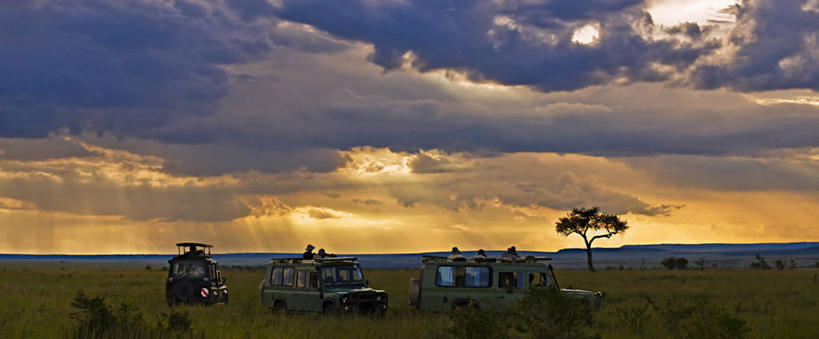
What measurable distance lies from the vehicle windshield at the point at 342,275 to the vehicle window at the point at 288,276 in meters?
1.38

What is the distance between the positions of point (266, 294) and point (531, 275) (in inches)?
349

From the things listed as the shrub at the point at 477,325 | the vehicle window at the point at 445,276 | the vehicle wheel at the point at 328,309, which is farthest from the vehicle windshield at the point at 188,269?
the shrub at the point at 477,325

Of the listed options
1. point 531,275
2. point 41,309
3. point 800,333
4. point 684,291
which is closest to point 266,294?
point 41,309

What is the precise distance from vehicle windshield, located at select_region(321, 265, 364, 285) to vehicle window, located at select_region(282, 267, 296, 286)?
1.38 metres

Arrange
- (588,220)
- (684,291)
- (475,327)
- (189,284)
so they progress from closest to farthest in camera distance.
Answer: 1. (475,327)
2. (189,284)
3. (684,291)
4. (588,220)

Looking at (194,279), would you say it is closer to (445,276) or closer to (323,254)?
(323,254)

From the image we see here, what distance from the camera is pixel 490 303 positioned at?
23672mm

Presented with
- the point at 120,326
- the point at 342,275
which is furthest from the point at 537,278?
the point at 120,326

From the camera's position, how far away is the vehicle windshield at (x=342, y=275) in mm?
25125

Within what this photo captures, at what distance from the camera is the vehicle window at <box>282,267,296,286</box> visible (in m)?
26.0

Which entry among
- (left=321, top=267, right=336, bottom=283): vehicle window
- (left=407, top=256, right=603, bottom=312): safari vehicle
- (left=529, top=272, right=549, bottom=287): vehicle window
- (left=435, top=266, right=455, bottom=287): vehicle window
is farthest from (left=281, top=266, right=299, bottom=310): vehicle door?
(left=529, top=272, right=549, bottom=287): vehicle window

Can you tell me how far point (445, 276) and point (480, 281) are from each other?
1044 mm

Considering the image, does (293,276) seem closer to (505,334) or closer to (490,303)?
(490,303)

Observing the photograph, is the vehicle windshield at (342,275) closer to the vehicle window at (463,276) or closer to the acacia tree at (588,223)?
the vehicle window at (463,276)
